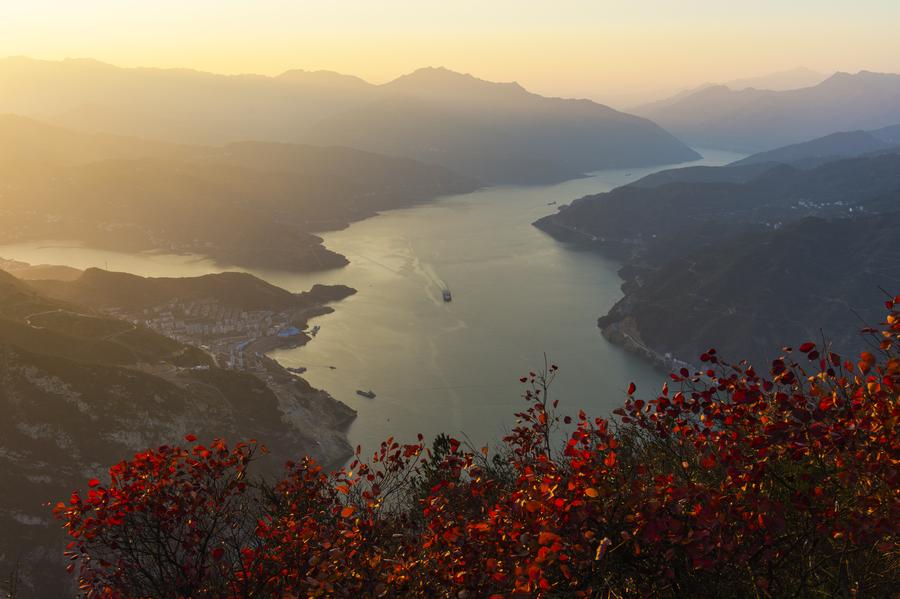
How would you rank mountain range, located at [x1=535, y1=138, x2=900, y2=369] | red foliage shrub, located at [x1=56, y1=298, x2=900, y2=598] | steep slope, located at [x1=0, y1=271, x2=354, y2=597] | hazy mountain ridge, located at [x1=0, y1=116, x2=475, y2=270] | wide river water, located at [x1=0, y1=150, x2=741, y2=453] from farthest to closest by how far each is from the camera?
hazy mountain ridge, located at [x1=0, y1=116, x2=475, y2=270] < mountain range, located at [x1=535, y1=138, x2=900, y2=369] < wide river water, located at [x1=0, y1=150, x2=741, y2=453] < steep slope, located at [x1=0, y1=271, x2=354, y2=597] < red foliage shrub, located at [x1=56, y1=298, x2=900, y2=598]

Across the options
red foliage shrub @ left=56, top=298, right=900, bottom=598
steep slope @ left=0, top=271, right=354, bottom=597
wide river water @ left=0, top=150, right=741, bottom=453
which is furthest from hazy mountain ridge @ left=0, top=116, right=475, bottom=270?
red foliage shrub @ left=56, top=298, right=900, bottom=598

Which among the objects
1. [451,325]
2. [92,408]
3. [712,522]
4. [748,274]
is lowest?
[451,325]

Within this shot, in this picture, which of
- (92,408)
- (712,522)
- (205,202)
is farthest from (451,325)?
(205,202)

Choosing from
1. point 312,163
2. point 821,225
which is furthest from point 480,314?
point 312,163

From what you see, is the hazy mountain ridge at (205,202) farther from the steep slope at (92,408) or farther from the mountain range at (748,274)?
the steep slope at (92,408)

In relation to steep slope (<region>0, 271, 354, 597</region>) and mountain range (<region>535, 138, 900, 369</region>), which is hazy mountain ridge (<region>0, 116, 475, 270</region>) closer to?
mountain range (<region>535, 138, 900, 369</region>)

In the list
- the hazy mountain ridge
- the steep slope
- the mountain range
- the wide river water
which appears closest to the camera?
the steep slope

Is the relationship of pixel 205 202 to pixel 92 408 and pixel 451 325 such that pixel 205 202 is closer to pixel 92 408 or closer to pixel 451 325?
pixel 451 325

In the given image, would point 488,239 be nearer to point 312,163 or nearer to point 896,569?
point 312,163
